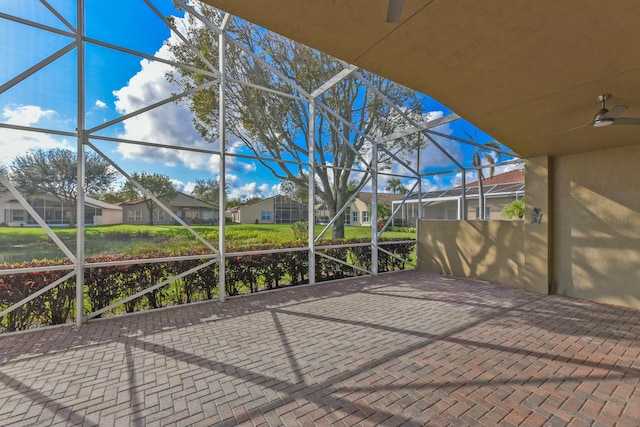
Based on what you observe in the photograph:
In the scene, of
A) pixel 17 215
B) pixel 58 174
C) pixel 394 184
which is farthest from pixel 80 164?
pixel 394 184

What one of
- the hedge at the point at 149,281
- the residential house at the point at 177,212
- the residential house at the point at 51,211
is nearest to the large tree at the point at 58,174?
the residential house at the point at 51,211

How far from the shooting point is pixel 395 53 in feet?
8.16

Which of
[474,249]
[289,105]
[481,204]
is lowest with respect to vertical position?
[474,249]

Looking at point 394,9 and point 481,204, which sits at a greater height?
point 394,9

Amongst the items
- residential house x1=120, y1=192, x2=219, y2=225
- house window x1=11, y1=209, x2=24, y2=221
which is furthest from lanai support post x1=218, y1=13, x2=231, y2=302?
house window x1=11, y1=209, x2=24, y2=221

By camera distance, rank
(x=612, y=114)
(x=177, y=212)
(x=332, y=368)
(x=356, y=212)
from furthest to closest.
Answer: (x=356, y=212)
(x=177, y=212)
(x=612, y=114)
(x=332, y=368)

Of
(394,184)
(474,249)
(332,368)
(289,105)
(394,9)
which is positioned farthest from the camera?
(394,184)

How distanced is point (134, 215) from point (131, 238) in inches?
15.4

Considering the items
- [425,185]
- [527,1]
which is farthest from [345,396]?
[425,185]

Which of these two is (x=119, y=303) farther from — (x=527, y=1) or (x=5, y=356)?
(x=527, y=1)

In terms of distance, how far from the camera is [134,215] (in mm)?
4973

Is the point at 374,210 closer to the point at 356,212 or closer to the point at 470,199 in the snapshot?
the point at 356,212

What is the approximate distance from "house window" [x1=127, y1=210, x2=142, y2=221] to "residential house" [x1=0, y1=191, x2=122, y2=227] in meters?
0.14

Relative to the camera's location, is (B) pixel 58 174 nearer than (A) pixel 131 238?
Yes
